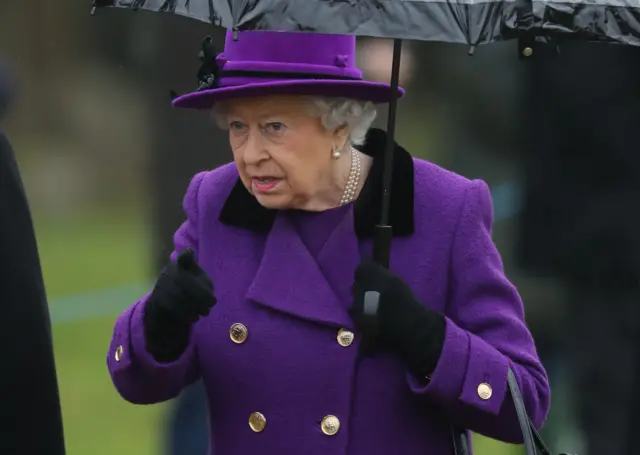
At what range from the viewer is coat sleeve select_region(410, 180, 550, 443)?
2561mm

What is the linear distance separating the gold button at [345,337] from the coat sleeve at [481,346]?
17 cm

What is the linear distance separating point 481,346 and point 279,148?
60cm

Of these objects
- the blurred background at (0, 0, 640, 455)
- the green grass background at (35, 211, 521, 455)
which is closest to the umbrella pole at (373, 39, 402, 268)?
the blurred background at (0, 0, 640, 455)

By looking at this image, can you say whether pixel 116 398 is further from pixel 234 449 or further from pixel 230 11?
pixel 230 11

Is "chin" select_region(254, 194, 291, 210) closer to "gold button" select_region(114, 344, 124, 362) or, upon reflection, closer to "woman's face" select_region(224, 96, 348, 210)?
"woman's face" select_region(224, 96, 348, 210)

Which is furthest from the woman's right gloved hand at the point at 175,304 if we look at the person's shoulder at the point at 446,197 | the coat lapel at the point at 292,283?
the person's shoulder at the point at 446,197

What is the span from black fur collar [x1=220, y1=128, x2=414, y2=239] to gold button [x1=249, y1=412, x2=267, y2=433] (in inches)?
16.7

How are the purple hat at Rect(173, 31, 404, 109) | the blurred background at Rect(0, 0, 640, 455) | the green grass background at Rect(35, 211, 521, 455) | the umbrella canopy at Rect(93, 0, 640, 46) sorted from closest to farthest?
the umbrella canopy at Rect(93, 0, 640, 46) → the purple hat at Rect(173, 31, 404, 109) → the blurred background at Rect(0, 0, 640, 455) → the green grass background at Rect(35, 211, 521, 455)

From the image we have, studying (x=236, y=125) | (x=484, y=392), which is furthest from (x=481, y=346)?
(x=236, y=125)

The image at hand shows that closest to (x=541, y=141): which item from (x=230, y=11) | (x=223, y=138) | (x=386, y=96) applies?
(x=223, y=138)

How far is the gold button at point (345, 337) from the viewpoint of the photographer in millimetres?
2678

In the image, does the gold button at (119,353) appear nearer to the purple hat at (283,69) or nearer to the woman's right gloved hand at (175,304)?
the woman's right gloved hand at (175,304)

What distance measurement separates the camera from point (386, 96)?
8.91 feet

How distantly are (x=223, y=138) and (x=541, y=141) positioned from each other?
1.23m
